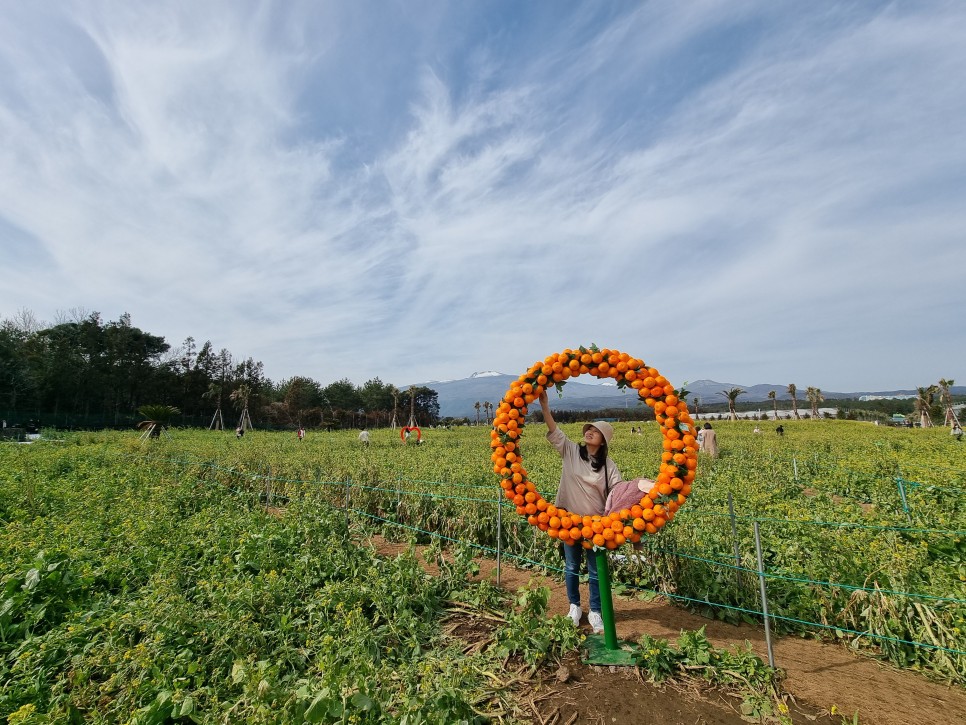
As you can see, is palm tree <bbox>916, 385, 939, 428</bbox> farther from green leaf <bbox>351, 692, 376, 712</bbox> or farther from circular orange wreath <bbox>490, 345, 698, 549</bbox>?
green leaf <bbox>351, 692, 376, 712</bbox>

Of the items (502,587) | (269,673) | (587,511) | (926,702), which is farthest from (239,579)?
(926,702)

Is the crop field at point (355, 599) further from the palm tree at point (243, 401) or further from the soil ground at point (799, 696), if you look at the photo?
the palm tree at point (243, 401)

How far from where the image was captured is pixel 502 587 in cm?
582

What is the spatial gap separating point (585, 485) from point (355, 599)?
8.46 feet

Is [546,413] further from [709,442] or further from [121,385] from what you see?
[121,385]

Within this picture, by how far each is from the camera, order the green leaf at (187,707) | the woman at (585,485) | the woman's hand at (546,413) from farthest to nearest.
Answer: the woman's hand at (546,413) → the woman at (585,485) → the green leaf at (187,707)

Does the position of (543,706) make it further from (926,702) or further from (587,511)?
(926,702)

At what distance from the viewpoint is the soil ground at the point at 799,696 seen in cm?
338

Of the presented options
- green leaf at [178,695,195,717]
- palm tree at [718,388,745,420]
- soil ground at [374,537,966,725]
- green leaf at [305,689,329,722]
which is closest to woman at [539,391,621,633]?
soil ground at [374,537,966,725]

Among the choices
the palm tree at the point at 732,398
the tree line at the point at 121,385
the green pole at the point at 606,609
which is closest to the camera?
the green pole at the point at 606,609

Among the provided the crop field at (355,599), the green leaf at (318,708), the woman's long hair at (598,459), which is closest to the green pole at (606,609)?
the crop field at (355,599)

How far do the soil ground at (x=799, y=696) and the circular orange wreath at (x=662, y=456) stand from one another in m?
1.08

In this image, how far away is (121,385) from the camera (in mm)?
48594

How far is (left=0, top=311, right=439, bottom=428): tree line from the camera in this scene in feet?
131
